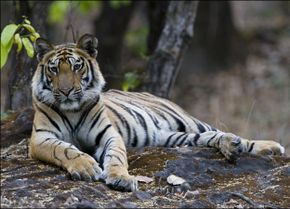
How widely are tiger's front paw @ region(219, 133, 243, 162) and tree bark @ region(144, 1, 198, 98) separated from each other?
2.93 meters

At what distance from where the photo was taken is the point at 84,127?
6.39 metres

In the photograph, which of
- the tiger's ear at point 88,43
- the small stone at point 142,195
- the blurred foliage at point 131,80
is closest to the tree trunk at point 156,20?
the blurred foliage at point 131,80

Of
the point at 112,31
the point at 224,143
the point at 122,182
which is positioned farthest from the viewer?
the point at 112,31

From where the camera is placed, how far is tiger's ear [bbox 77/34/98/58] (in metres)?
6.28

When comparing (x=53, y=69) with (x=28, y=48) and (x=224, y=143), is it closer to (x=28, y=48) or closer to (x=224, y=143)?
(x=28, y=48)

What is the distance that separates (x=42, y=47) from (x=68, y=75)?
17.9 inches

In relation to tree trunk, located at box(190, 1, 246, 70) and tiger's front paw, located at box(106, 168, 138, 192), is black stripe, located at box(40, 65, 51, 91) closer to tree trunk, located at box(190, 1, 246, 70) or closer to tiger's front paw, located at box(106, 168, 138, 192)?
tiger's front paw, located at box(106, 168, 138, 192)

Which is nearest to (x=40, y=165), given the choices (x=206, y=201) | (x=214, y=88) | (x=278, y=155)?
(x=206, y=201)

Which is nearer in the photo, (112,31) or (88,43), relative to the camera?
(88,43)

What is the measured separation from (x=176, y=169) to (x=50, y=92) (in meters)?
1.21

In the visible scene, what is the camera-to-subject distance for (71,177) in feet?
18.0

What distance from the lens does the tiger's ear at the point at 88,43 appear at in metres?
6.28

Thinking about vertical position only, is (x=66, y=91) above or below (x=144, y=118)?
above

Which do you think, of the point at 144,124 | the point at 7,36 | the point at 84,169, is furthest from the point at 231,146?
the point at 7,36
